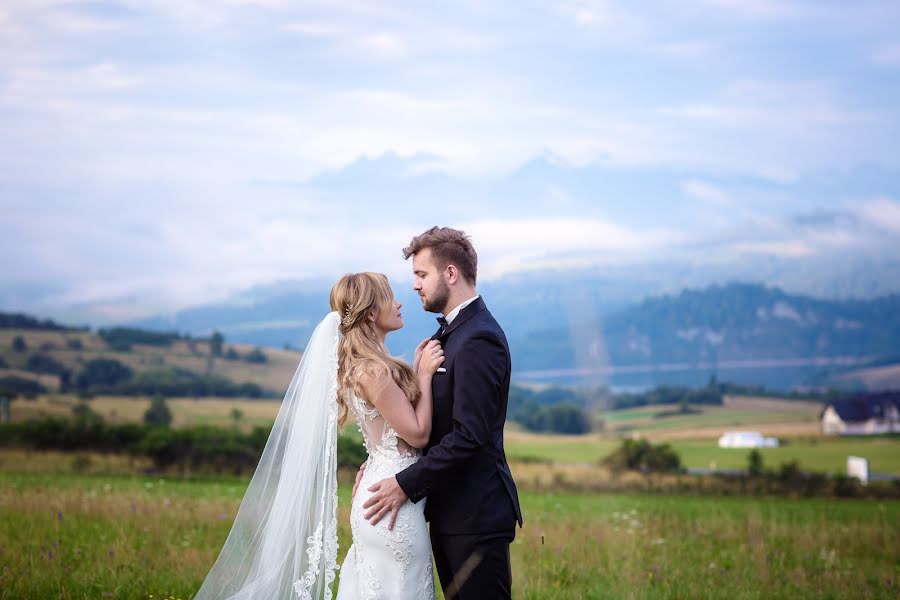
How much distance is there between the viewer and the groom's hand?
6.25m

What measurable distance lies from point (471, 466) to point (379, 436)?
2.34 feet

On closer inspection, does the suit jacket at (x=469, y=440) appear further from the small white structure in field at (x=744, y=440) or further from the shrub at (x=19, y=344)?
the shrub at (x=19, y=344)

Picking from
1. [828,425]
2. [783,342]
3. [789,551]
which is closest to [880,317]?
[783,342]

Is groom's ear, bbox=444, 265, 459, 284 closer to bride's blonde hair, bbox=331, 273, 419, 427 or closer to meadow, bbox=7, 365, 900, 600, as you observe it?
bride's blonde hair, bbox=331, 273, 419, 427

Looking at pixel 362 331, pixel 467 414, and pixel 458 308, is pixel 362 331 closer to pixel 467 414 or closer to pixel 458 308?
pixel 458 308

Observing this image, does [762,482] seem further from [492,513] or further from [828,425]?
[828,425]

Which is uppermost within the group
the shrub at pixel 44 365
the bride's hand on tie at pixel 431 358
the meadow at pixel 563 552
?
the bride's hand on tie at pixel 431 358

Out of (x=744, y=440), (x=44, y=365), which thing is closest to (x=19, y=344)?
(x=44, y=365)

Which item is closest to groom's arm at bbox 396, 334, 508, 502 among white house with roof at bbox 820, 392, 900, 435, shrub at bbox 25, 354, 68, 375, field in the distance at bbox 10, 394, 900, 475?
field in the distance at bbox 10, 394, 900, 475

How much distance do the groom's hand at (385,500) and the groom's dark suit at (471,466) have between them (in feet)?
0.28

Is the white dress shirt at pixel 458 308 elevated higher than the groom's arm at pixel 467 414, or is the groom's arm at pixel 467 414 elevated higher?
the white dress shirt at pixel 458 308

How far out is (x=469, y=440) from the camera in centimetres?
604

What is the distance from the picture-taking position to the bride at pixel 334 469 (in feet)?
20.9

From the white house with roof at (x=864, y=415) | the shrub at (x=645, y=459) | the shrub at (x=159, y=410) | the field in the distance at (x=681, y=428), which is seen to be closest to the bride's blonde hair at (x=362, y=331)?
the shrub at (x=645, y=459)
